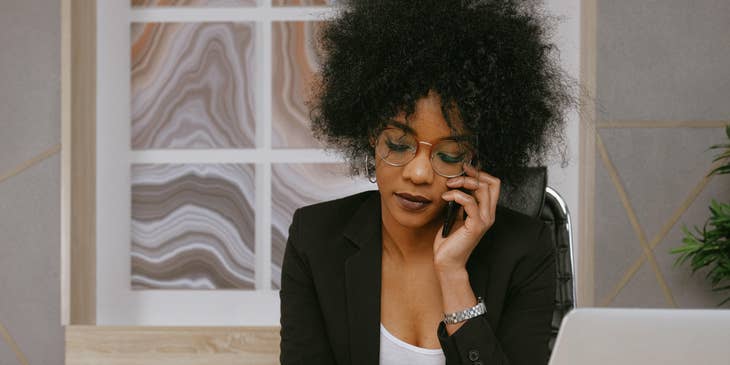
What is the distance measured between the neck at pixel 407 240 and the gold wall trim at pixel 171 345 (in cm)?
127

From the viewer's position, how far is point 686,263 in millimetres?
2906

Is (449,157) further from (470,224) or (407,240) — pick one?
(407,240)

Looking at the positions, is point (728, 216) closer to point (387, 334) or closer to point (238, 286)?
point (387, 334)

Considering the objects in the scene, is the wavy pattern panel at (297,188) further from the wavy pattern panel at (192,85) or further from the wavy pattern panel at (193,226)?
the wavy pattern panel at (192,85)

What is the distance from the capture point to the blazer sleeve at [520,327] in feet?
4.76

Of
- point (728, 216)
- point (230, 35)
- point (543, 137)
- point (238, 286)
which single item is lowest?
point (238, 286)

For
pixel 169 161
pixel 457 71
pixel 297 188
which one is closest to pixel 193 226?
pixel 169 161

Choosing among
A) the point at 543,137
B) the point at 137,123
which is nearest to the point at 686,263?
the point at 543,137

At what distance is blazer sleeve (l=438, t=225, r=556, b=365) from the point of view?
4.76 feet

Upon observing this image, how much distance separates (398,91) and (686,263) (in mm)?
1961
